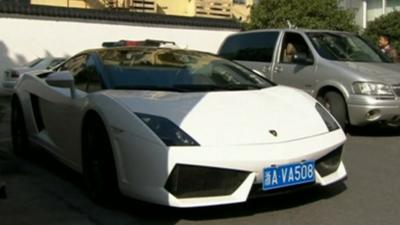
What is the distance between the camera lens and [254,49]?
11070 mm

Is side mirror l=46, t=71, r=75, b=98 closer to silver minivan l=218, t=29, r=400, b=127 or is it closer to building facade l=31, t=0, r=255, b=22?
silver minivan l=218, t=29, r=400, b=127

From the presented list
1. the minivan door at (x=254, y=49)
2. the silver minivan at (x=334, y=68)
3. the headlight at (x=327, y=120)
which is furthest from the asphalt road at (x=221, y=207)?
the minivan door at (x=254, y=49)

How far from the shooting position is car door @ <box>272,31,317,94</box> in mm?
9852

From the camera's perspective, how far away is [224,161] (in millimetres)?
4676

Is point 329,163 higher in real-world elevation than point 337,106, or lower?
higher

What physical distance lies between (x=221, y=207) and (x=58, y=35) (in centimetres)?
1774

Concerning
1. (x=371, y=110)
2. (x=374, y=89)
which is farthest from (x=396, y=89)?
(x=371, y=110)

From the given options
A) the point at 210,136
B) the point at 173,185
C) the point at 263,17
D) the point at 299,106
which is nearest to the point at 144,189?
the point at 173,185

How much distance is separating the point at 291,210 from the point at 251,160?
0.65 metres

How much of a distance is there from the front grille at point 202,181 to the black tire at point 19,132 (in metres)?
3.21

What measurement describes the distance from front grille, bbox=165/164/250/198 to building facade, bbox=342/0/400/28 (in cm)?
1822

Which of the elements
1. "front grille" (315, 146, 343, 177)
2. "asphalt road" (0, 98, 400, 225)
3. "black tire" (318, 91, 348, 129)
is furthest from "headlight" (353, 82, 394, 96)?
"front grille" (315, 146, 343, 177)

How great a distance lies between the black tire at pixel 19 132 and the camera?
7.52 m

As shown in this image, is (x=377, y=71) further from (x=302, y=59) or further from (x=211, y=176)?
(x=211, y=176)
